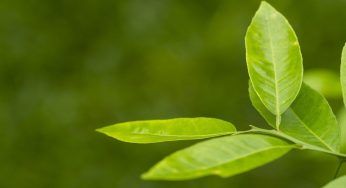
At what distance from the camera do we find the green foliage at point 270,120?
58 centimetres

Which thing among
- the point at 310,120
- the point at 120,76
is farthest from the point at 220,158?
the point at 120,76

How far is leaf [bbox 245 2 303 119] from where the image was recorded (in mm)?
703

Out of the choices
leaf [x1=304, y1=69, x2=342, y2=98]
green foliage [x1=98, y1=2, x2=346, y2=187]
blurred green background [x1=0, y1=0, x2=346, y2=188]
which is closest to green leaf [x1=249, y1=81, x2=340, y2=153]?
green foliage [x1=98, y1=2, x2=346, y2=187]

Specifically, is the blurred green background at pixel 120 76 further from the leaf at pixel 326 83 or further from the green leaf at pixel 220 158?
the green leaf at pixel 220 158

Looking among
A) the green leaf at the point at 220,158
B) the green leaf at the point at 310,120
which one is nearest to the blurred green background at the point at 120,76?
the green leaf at the point at 310,120

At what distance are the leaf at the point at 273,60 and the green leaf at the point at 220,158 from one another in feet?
0.34

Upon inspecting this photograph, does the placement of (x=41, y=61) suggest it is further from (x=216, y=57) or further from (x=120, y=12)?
(x=216, y=57)

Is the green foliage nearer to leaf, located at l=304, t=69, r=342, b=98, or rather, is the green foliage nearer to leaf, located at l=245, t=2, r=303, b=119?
leaf, located at l=245, t=2, r=303, b=119

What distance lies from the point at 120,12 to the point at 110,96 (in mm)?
385

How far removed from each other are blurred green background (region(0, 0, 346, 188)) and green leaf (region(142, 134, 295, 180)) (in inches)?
84.0

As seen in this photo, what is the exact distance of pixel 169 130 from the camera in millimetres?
629

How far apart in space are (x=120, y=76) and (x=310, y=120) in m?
2.25

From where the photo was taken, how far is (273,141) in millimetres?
601

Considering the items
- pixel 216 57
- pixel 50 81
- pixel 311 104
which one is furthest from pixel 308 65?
pixel 311 104
